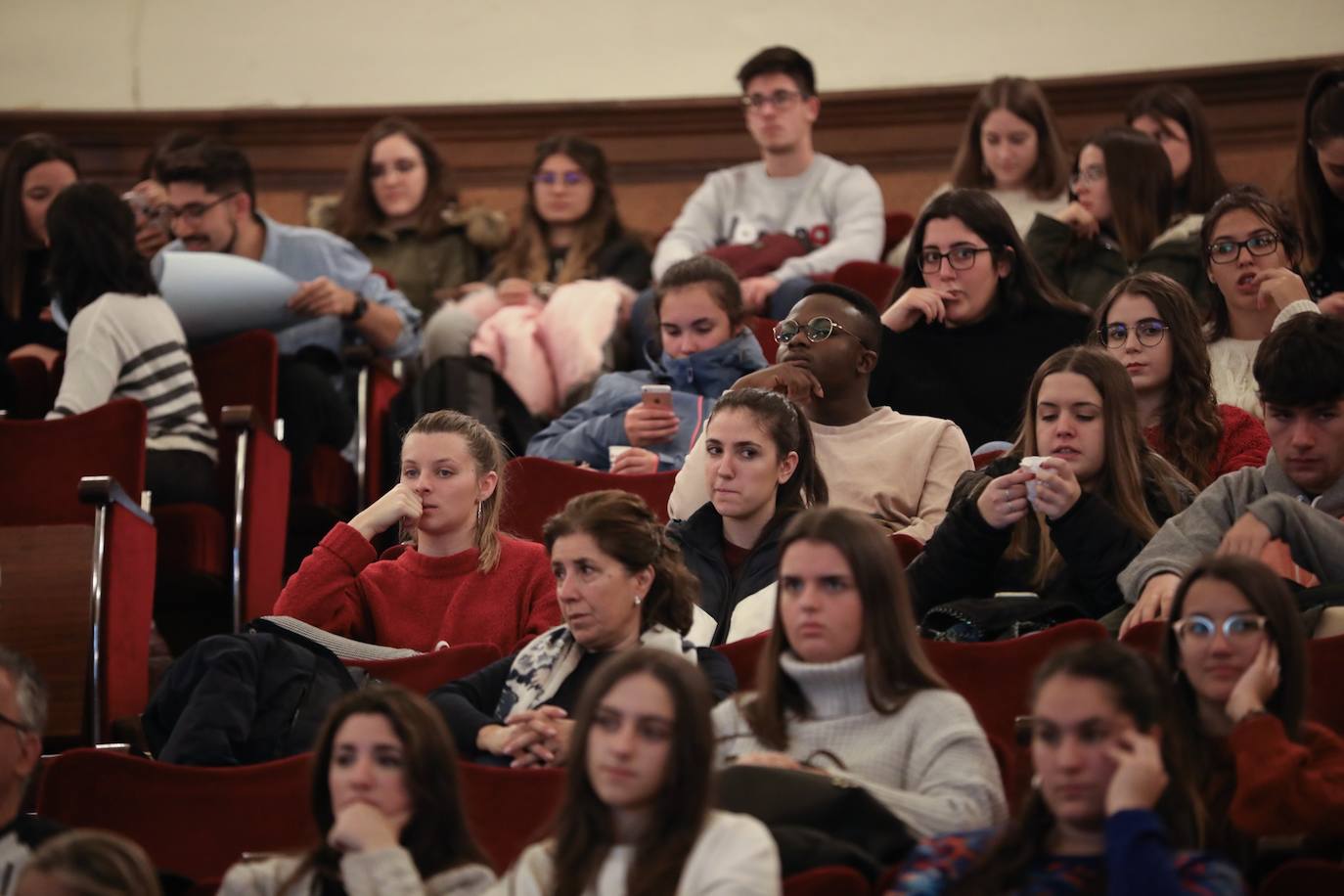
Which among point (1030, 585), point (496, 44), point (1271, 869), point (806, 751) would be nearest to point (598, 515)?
point (806, 751)

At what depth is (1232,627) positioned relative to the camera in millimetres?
2297

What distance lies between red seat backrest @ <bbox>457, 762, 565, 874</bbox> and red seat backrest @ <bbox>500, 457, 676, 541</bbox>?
3.85 ft

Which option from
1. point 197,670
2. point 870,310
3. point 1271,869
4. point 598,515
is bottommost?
point 1271,869

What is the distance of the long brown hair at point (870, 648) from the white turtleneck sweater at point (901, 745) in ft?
0.04

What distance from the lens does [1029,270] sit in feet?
12.6

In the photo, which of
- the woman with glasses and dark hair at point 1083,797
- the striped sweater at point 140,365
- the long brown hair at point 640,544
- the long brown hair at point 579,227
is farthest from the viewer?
the long brown hair at point 579,227

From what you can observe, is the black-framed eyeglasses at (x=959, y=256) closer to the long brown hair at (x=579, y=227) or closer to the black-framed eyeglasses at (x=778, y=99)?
the black-framed eyeglasses at (x=778, y=99)

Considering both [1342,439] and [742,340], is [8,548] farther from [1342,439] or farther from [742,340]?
[1342,439]

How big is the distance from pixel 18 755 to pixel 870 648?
0.99 metres

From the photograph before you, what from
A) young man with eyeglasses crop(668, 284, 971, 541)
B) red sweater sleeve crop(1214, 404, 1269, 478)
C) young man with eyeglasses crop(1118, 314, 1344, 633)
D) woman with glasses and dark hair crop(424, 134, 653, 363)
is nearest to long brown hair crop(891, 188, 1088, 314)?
young man with eyeglasses crop(668, 284, 971, 541)

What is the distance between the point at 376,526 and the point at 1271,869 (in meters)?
1.48

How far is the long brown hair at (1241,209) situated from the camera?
371 cm

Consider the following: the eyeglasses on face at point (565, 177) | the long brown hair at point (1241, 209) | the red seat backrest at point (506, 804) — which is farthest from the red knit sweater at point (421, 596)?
the eyeglasses on face at point (565, 177)

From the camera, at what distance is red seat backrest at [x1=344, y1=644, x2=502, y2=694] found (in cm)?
Answer: 277
